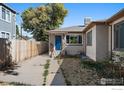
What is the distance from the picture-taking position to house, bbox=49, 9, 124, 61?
14.6 metres

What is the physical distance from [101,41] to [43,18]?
2274 centimetres

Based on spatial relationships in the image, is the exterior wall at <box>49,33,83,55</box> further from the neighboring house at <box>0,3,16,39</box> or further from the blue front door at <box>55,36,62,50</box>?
the neighboring house at <box>0,3,16,39</box>

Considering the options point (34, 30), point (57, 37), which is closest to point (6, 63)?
point (57, 37)

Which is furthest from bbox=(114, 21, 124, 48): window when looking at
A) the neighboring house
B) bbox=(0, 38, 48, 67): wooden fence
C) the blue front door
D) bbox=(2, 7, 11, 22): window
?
bbox=(2, 7, 11, 22): window

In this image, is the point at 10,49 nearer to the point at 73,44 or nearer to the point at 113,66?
the point at 113,66

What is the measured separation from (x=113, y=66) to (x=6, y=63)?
6637 mm

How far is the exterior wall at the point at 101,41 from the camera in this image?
58.7 ft

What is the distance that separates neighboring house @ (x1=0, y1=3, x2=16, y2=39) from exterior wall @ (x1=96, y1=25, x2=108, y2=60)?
34.9ft

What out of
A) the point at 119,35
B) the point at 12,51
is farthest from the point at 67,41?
the point at 119,35

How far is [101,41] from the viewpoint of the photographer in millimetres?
18000

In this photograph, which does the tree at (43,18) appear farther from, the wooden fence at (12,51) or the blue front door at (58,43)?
the wooden fence at (12,51)

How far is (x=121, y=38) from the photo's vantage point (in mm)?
14281

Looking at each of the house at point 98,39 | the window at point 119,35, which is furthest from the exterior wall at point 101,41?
the window at point 119,35

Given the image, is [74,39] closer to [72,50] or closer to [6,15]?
[72,50]
